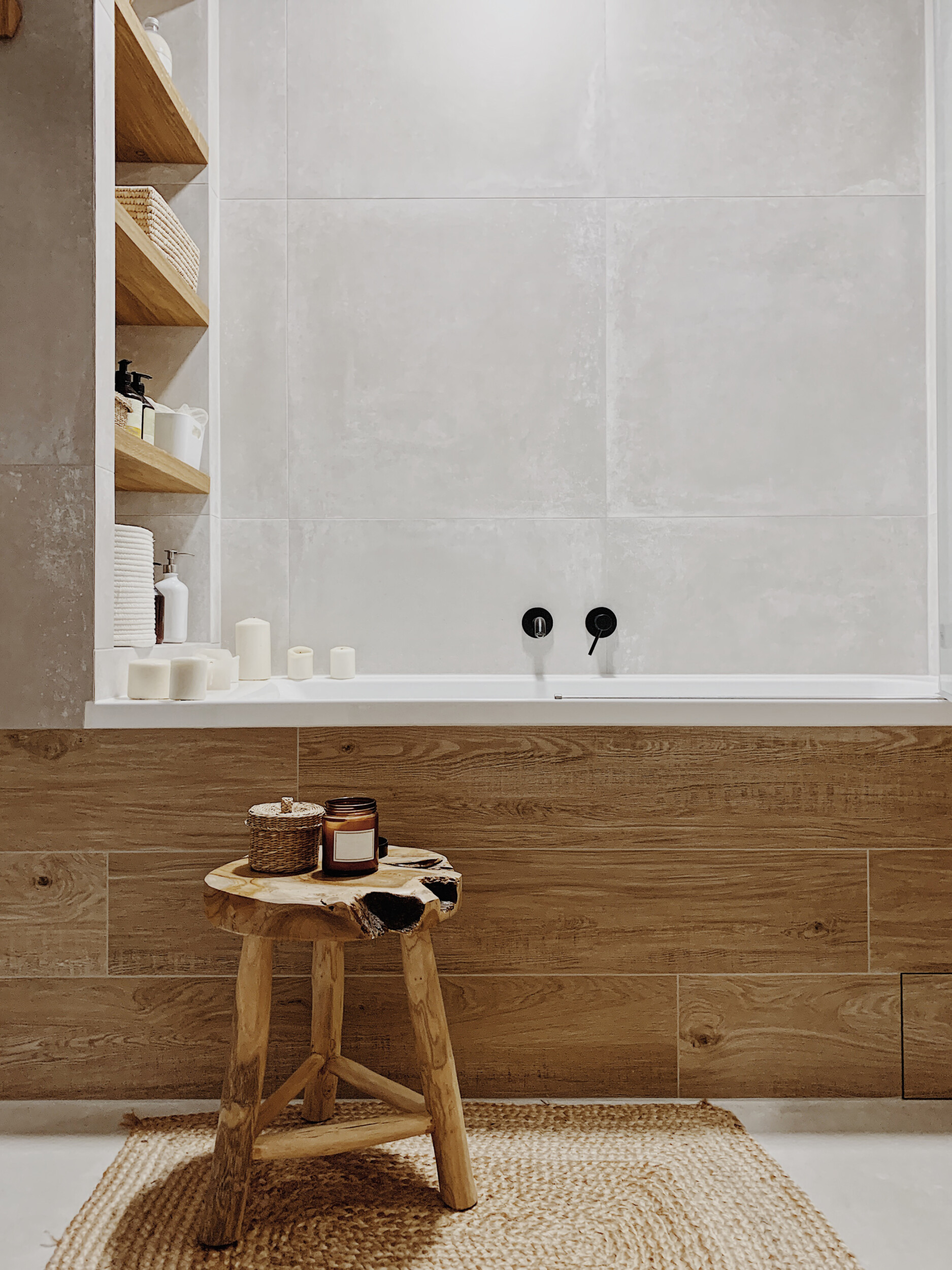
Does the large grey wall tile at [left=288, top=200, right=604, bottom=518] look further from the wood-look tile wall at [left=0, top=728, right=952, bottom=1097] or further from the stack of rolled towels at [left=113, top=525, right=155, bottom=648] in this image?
the wood-look tile wall at [left=0, top=728, right=952, bottom=1097]

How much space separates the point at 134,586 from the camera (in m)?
1.70

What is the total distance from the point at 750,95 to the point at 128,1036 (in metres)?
2.49

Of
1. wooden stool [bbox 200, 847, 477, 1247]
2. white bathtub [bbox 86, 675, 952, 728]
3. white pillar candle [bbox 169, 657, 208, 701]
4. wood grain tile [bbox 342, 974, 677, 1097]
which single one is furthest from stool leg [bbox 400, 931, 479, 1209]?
white pillar candle [bbox 169, 657, 208, 701]

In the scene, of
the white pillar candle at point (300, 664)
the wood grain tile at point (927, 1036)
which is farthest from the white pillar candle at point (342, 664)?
the wood grain tile at point (927, 1036)

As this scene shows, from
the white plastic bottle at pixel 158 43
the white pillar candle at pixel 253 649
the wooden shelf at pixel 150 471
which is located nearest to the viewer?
the wooden shelf at pixel 150 471

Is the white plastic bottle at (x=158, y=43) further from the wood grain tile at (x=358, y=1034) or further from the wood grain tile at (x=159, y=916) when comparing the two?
the wood grain tile at (x=358, y=1034)

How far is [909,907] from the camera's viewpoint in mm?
1366

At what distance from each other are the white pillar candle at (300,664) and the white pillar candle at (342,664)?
55 millimetres

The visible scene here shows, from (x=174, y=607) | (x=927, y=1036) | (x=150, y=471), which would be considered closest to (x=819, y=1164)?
(x=927, y=1036)

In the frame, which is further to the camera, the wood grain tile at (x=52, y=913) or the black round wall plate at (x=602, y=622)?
the black round wall plate at (x=602, y=622)

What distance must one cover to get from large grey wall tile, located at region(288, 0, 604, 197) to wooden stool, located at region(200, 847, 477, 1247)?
69.6 inches

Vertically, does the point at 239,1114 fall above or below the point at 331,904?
below

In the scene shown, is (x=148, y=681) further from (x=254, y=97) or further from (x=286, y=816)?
(x=254, y=97)

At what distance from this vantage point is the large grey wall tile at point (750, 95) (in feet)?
7.05
